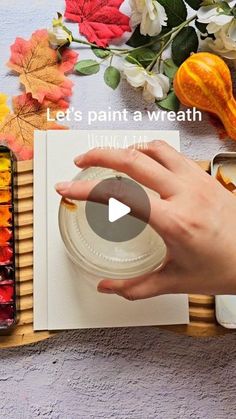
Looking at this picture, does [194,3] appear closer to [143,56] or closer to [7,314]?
Answer: [143,56]

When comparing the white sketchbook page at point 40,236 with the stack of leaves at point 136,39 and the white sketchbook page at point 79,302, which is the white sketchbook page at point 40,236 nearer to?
the white sketchbook page at point 79,302

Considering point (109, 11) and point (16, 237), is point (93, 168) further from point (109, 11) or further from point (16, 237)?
point (109, 11)

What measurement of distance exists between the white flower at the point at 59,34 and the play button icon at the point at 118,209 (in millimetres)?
216

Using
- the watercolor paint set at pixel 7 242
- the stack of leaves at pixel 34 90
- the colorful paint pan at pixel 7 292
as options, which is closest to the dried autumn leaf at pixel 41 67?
the stack of leaves at pixel 34 90

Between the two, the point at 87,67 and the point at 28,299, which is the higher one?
the point at 87,67

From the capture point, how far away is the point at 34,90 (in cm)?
72

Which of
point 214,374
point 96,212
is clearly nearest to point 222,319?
point 214,374

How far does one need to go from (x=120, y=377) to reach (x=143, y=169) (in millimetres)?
240

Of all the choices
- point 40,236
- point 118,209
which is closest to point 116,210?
point 118,209

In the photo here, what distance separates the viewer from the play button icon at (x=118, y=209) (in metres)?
0.57

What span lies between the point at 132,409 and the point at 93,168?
25 cm

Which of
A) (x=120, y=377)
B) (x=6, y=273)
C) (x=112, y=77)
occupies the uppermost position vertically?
(x=112, y=77)

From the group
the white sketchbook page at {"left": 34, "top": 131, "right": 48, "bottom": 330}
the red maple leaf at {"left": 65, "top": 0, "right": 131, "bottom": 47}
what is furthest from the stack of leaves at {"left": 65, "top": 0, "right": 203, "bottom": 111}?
the white sketchbook page at {"left": 34, "top": 131, "right": 48, "bottom": 330}

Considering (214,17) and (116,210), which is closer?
(116,210)
